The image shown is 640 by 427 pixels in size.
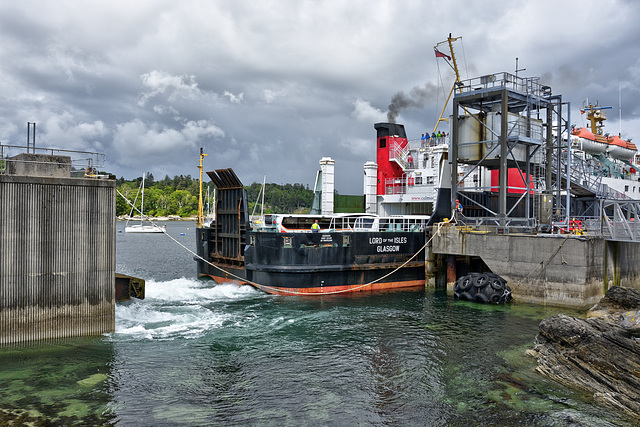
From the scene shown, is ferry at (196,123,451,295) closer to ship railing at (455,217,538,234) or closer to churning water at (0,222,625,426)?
ship railing at (455,217,538,234)

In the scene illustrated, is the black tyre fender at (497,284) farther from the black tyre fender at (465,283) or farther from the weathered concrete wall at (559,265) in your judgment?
the black tyre fender at (465,283)

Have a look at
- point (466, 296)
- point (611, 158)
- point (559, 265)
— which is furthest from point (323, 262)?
point (611, 158)

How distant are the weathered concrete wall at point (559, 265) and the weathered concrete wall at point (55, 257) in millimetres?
20015

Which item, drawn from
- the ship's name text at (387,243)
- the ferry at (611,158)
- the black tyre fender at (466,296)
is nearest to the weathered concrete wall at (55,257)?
the ship's name text at (387,243)

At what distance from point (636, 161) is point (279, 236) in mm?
40586

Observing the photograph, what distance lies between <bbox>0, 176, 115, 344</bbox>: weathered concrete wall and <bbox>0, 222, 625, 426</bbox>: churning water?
80 cm

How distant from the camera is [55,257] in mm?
16516

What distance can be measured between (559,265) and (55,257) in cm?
2291

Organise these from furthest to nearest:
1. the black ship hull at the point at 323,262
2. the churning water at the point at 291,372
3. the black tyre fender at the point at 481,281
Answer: the black ship hull at the point at 323,262 < the black tyre fender at the point at 481,281 < the churning water at the point at 291,372

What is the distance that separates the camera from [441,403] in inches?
520

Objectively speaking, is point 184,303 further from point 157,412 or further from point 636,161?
point 636,161

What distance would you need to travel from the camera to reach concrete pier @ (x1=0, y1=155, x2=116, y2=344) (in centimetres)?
1582

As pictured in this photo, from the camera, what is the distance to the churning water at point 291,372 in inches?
484

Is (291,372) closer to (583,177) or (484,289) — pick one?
(484,289)
